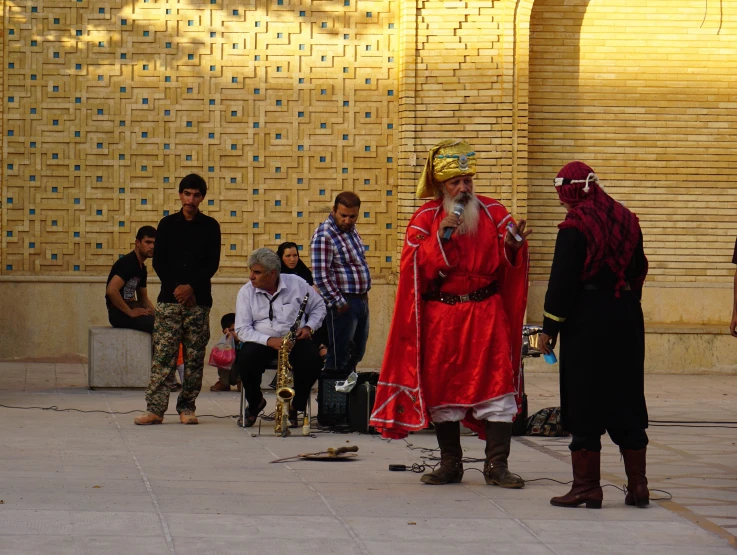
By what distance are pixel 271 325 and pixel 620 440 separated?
11.2 feet

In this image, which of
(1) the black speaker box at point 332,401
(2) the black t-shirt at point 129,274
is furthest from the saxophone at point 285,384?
(2) the black t-shirt at point 129,274

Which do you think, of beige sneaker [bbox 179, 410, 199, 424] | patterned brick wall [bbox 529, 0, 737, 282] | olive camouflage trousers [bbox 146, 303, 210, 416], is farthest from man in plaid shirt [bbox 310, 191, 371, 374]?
patterned brick wall [bbox 529, 0, 737, 282]

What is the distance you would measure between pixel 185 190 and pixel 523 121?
19.2 ft

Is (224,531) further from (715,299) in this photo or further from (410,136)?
(715,299)

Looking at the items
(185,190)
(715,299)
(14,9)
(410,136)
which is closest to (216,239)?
(185,190)

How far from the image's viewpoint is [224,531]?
5.16 metres

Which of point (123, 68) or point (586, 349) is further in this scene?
point (123, 68)

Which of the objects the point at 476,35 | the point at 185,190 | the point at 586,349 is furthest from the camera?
the point at 476,35

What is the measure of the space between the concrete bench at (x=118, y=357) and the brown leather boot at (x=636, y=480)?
6.55 m

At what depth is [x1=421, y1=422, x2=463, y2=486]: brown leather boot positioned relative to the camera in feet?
21.5

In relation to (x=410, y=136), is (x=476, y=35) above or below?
above

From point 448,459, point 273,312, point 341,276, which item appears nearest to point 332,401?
point 273,312

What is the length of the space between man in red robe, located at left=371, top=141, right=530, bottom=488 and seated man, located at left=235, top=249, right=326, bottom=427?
2.19 metres

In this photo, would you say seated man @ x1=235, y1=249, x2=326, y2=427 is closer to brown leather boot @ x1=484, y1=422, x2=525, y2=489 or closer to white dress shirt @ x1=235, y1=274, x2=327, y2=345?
white dress shirt @ x1=235, y1=274, x2=327, y2=345
